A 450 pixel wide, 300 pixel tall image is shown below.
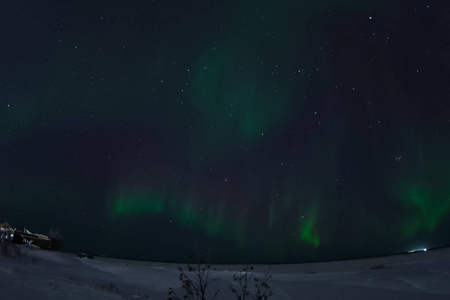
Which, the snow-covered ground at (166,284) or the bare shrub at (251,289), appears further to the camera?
the snow-covered ground at (166,284)

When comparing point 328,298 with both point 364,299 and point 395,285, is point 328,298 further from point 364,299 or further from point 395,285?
point 395,285

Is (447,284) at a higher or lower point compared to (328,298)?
higher

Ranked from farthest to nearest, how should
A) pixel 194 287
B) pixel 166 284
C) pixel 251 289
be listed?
pixel 166 284
pixel 251 289
pixel 194 287

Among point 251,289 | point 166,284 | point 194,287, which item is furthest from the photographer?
point 166,284

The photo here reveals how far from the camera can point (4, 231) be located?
19766mm

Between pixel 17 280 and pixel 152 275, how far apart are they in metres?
7.54

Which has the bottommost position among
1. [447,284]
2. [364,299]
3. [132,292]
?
[132,292]

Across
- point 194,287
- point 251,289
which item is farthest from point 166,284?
point 194,287

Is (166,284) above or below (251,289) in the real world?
below

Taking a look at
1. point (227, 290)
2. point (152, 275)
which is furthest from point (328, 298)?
point (152, 275)

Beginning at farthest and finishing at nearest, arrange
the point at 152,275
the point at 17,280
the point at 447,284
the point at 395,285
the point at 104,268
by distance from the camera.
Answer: the point at 104,268, the point at 152,275, the point at 395,285, the point at 447,284, the point at 17,280

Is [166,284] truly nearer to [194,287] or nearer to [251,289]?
[251,289]

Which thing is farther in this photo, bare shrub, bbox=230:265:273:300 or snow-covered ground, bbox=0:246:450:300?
snow-covered ground, bbox=0:246:450:300

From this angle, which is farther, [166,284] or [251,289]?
[166,284]
